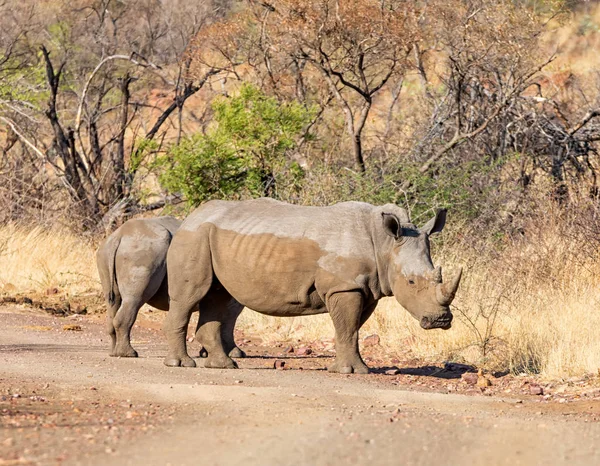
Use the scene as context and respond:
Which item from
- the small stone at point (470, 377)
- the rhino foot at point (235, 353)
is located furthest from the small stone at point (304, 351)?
the small stone at point (470, 377)

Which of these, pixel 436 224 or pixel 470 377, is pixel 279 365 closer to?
pixel 470 377

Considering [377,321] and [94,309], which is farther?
[94,309]

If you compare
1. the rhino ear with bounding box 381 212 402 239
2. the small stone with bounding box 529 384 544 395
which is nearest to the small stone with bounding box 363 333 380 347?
the rhino ear with bounding box 381 212 402 239

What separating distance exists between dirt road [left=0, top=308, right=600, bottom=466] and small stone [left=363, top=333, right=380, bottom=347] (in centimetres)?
202

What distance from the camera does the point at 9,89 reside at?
21.8 metres

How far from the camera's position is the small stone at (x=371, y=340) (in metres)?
11.6

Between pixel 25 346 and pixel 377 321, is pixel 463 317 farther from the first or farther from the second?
pixel 25 346

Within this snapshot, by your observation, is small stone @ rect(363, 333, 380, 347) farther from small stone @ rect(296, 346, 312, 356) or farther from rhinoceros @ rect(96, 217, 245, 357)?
rhinoceros @ rect(96, 217, 245, 357)

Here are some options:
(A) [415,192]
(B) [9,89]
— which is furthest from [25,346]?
(B) [9,89]

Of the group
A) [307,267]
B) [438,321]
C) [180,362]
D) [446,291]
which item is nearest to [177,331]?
[180,362]

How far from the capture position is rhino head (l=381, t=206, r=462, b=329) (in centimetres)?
922

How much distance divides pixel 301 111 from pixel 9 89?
7177mm

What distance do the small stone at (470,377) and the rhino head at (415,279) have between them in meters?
0.54

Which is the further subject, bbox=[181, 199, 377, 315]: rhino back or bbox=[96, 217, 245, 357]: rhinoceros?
bbox=[96, 217, 245, 357]: rhinoceros
